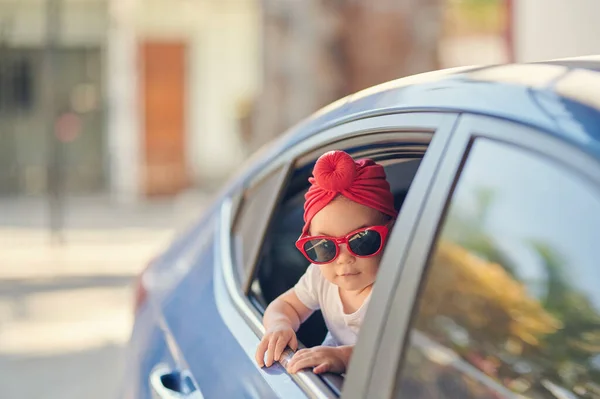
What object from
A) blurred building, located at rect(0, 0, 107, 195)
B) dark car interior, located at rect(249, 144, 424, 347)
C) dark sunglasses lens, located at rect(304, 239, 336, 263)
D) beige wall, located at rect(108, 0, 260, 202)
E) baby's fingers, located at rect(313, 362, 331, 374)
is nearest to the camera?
baby's fingers, located at rect(313, 362, 331, 374)

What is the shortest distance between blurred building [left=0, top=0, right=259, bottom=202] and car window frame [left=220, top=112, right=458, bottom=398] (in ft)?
43.2

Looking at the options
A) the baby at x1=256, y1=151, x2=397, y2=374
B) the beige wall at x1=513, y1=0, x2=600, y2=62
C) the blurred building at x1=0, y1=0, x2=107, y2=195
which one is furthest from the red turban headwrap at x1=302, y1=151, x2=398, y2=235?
the blurred building at x1=0, y1=0, x2=107, y2=195

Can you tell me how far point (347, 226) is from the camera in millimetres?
2057

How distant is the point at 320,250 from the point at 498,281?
0.59 metres

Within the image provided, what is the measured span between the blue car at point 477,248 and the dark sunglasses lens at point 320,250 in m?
0.23

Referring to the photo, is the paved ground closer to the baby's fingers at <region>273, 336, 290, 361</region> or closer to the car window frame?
the car window frame

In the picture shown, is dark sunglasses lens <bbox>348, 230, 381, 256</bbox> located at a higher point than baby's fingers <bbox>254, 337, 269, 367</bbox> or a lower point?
higher

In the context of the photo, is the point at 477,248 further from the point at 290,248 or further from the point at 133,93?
the point at 133,93

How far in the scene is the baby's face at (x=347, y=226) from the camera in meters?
2.05

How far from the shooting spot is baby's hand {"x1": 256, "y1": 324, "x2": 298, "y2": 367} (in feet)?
6.75

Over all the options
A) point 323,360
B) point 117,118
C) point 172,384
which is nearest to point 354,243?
point 323,360

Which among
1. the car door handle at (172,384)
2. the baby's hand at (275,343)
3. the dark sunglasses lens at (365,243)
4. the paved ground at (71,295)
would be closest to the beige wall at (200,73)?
the paved ground at (71,295)

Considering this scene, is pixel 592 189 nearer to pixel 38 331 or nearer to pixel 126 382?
pixel 126 382

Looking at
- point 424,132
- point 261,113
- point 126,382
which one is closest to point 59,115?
point 261,113
